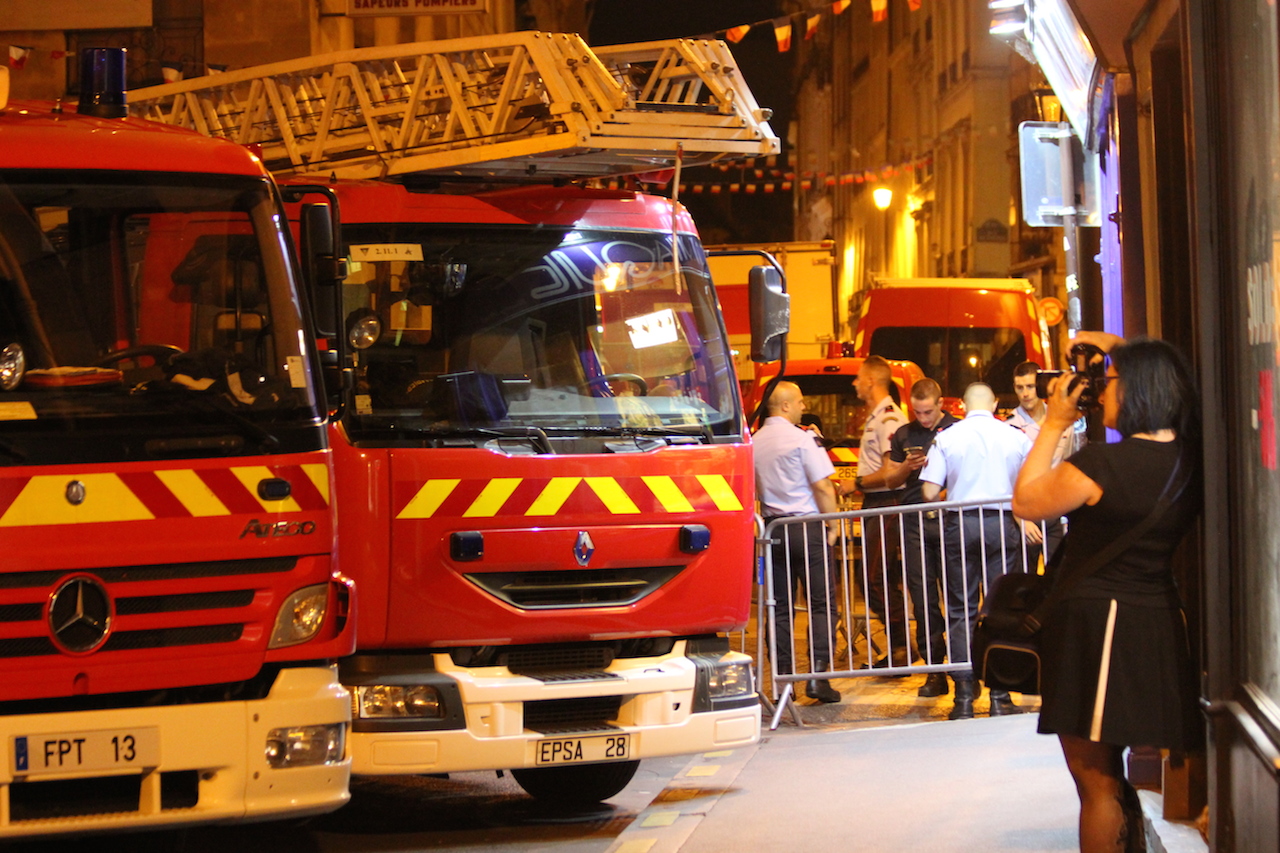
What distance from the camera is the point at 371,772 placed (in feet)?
21.8

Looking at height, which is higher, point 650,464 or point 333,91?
point 333,91

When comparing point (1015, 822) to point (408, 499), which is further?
point (408, 499)

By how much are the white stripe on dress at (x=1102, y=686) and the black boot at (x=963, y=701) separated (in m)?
4.96

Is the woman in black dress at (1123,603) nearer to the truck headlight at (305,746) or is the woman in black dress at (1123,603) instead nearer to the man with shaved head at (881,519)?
the truck headlight at (305,746)

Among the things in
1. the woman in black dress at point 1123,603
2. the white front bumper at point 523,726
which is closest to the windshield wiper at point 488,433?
the white front bumper at point 523,726

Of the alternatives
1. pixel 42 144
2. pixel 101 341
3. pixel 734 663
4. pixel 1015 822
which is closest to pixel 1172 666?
pixel 1015 822

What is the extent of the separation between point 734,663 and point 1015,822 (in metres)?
1.56

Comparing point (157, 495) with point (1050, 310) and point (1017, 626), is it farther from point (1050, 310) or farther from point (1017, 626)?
point (1050, 310)

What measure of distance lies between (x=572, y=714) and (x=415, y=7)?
7948mm

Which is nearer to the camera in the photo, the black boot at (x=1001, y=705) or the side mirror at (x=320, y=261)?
the side mirror at (x=320, y=261)

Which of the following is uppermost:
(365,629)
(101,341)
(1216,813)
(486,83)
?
(486,83)

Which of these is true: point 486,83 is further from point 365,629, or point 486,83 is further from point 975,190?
point 975,190

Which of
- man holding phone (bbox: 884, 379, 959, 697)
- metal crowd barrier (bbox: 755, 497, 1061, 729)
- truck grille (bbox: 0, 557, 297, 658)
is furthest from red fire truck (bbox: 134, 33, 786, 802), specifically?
man holding phone (bbox: 884, 379, 959, 697)

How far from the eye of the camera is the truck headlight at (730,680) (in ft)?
24.0
